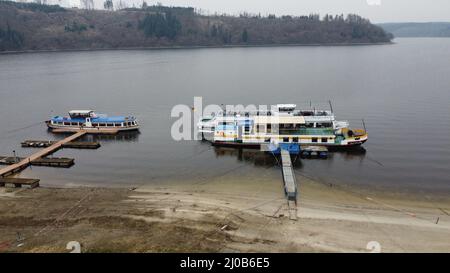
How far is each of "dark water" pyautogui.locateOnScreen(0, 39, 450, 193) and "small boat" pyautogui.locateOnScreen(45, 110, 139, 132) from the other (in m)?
3.25

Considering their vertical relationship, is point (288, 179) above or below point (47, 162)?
above

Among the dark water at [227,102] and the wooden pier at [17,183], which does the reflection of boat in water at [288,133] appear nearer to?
the dark water at [227,102]

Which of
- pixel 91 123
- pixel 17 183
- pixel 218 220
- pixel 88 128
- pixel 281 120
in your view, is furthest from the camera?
pixel 88 128

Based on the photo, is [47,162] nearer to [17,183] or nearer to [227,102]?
[17,183]

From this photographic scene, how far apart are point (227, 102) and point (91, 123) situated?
42382 mm

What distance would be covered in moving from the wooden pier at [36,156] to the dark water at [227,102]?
6.77 feet

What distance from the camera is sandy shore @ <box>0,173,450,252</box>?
34.4m

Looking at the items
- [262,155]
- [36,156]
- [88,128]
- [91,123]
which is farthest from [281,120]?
[36,156]

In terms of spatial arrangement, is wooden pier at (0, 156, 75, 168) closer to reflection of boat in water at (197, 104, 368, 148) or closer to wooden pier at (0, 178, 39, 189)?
wooden pier at (0, 178, 39, 189)

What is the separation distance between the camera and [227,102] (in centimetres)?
11131

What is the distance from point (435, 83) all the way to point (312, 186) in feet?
360

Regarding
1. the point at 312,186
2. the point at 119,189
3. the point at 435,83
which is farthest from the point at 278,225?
the point at 435,83

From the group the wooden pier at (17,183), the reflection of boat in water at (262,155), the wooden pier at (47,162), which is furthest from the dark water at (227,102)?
the wooden pier at (17,183)

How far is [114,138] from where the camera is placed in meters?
81.0
